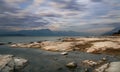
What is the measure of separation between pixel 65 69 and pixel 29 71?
18.7ft

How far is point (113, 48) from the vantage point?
4331cm

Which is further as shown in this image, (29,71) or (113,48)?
(113,48)

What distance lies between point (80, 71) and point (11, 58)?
11531 mm

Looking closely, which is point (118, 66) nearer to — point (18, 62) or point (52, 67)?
point (52, 67)

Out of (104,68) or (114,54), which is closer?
(104,68)

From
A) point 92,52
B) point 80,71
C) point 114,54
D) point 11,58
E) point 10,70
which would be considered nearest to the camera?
A: point 10,70

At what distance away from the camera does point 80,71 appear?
1015 inches

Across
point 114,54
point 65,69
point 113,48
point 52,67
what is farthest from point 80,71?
point 113,48

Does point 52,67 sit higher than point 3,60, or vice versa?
point 3,60

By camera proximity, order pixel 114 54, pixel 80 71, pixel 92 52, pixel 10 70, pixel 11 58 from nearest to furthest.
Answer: pixel 10 70 → pixel 80 71 → pixel 11 58 → pixel 114 54 → pixel 92 52

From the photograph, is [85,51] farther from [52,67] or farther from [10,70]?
[10,70]

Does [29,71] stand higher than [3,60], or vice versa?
[3,60]

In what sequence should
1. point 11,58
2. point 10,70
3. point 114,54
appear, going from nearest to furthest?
point 10,70 → point 11,58 → point 114,54

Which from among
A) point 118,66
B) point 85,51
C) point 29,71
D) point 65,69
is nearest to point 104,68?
point 118,66
